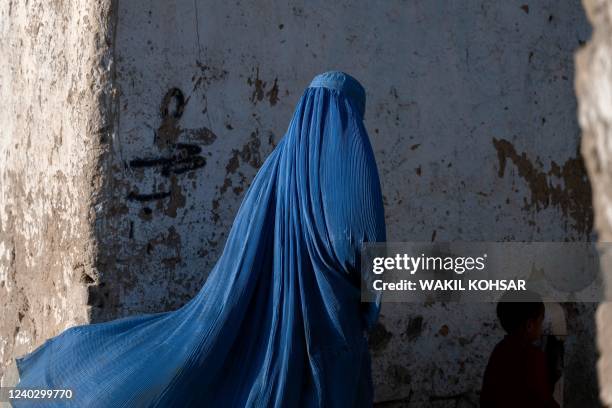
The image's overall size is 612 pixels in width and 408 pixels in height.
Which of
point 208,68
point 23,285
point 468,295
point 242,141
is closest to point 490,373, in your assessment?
point 468,295

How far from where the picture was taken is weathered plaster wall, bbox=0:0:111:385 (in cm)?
353

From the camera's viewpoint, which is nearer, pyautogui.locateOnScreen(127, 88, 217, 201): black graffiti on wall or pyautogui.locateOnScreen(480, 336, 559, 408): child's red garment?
pyautogui.locateOnScreen(480, 336, 559, 408): child's red garment

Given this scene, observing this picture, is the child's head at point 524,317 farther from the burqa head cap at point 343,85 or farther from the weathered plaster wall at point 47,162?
the weathered plaster wall at point 47,162

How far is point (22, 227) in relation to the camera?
4.08 m

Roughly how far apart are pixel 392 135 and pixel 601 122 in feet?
9.67

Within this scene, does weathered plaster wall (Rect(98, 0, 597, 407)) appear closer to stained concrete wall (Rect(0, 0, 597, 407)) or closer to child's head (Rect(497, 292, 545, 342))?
stained concrete wall (Rect(0, 0, 597, 407))

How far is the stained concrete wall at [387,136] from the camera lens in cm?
357

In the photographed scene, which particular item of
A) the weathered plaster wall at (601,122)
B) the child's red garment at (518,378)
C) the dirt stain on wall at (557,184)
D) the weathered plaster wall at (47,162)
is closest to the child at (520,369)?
the child's red garment at (518,378)

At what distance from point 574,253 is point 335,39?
1.52 metres

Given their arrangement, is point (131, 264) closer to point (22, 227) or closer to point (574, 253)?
point (22, 227)

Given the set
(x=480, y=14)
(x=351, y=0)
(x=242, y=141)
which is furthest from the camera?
(x=480, y=14)

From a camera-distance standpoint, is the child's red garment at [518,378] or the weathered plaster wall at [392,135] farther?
the weathered plaster wall at [392,135]

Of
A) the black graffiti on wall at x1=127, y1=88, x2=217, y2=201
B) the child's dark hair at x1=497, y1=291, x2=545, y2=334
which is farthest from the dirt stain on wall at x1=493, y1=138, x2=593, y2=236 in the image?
the black graffiti on wall at x1=127, y1=88, x2=217, y2=201

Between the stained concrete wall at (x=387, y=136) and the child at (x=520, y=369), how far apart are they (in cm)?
66
